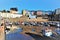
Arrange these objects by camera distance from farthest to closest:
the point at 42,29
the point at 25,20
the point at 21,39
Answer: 1. the point at 21,39
2. the point at 42,29
3. the point at 25,20

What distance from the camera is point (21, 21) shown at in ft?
8.41

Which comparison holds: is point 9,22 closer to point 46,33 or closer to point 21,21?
point 21,21

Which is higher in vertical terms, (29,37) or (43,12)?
(43,12)

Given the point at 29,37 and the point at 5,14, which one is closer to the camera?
the point at 5,14

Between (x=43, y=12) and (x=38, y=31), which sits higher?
(x=43, y=12)

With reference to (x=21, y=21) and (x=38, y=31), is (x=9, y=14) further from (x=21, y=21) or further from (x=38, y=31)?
(x=38, y=31)

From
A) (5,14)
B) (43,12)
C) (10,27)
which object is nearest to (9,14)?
(5,14)

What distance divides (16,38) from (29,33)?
30 centimetres

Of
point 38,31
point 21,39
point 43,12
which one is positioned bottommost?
point 21,39

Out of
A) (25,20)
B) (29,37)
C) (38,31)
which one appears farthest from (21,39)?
(25,20)

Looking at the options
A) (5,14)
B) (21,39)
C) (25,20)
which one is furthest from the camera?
(21,39)

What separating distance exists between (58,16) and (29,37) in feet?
2.89

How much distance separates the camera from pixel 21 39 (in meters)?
3.01

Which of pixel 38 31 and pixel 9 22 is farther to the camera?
pixel 38 31
